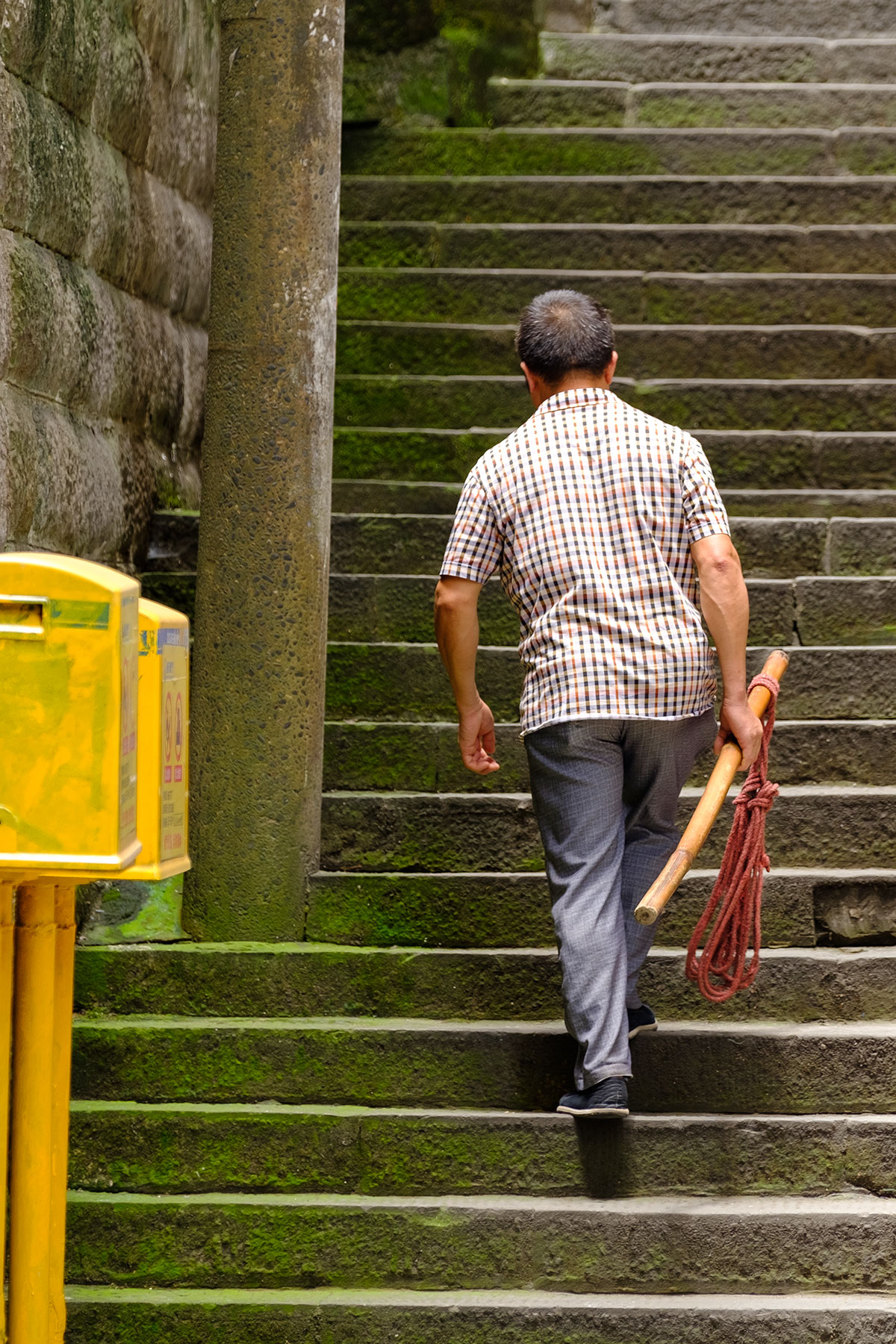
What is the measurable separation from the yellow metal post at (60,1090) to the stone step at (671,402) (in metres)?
3.32

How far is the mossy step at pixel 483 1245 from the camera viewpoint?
135 inches

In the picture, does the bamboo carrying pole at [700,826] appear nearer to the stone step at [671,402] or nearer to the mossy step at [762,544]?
the mossy step at [762,544]

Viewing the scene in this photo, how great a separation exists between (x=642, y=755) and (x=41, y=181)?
6.74 ft

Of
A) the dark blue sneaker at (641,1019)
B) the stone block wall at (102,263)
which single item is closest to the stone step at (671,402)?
the stone block wall at (102,263)

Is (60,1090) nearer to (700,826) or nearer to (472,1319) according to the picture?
(472,1319)

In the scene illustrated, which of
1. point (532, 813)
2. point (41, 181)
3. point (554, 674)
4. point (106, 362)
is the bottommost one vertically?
point (532, 813)

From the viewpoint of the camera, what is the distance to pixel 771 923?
4.05 metres

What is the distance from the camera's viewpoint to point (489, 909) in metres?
4.13

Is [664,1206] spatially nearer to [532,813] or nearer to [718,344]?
[532,813]

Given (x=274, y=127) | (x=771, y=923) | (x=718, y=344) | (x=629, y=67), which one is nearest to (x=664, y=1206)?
(x=771, y=923)

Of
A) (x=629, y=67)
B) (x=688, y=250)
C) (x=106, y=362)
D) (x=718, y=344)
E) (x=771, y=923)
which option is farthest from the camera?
(x=629, y=67)

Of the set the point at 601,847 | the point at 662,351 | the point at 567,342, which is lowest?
the point at 601,847

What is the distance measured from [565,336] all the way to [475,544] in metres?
0.50

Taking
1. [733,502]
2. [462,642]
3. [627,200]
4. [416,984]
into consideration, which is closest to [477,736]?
[462,642]
